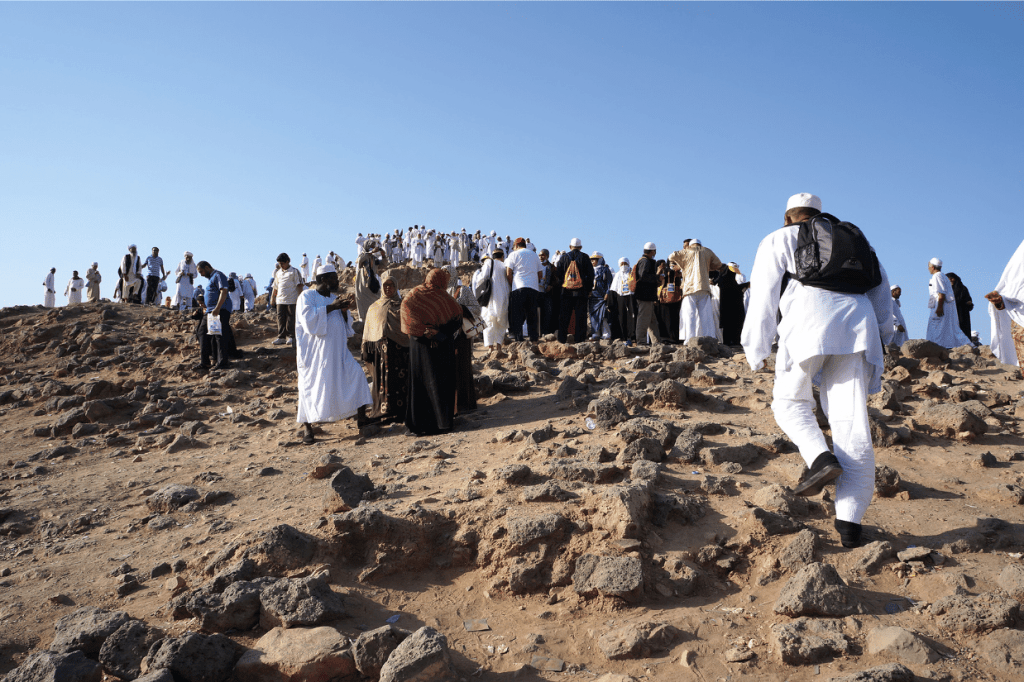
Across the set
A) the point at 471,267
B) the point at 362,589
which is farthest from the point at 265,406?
the point at 471,267

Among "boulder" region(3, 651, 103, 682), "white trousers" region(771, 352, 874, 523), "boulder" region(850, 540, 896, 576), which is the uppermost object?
"white trousers" region(771, 352, 874, 523)

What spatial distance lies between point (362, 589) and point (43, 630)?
5.24 feet

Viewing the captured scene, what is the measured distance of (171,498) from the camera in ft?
16.5

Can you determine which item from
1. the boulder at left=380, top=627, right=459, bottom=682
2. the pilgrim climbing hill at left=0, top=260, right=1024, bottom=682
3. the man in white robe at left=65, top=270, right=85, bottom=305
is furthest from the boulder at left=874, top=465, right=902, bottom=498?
the man in white robe at left=65, top=270, right=85, bottom=305

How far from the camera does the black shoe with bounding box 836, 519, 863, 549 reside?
128 inches

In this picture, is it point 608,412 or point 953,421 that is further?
point 608,412

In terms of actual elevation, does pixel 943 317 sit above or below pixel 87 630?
above

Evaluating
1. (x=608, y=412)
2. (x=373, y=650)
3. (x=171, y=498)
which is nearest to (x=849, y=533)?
(x=373, y=650)

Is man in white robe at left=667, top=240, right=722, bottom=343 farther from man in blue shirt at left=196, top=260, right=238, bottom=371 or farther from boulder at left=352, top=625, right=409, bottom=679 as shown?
boulder at left=352, top=625, right=409, bottom=679

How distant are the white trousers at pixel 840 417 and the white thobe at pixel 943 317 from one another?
8.62 metres

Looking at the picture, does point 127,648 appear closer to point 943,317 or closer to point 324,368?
point 324,368

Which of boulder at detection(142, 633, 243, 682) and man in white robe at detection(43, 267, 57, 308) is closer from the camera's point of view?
boulder at detection(142, 633, 243, 682)

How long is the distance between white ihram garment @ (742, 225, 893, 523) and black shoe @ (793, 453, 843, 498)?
6 centimetres

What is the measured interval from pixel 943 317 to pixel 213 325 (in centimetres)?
1078
